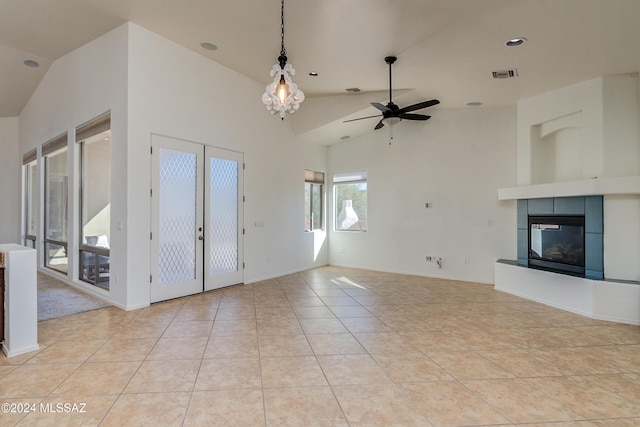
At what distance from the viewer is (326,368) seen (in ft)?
8.99

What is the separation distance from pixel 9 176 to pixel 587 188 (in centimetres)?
1233

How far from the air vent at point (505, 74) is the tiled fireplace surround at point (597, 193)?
107 centimetres

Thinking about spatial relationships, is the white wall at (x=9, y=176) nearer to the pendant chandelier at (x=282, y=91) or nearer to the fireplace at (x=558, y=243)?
the pendant chandelier at (x=282, y=91)

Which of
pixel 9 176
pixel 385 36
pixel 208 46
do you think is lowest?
pixel 9 176

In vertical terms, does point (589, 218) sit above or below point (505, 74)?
below

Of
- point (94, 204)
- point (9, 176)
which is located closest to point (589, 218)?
point (94, 204)

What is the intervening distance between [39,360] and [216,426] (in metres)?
2.08

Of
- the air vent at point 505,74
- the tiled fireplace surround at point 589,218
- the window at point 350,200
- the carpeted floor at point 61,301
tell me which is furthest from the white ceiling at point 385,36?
the carpeted floor at point 61,301

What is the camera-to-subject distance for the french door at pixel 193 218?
4.65 meters

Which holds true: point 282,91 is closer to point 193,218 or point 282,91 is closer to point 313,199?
point 193,218

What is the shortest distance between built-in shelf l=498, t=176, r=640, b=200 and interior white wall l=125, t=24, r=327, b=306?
14.7ft

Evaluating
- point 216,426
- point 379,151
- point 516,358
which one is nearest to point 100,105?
point 216,426

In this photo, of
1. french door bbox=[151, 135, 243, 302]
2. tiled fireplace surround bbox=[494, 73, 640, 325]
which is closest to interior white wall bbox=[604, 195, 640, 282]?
tiled fireplace surround bbox=[494, 73, 640, 325]

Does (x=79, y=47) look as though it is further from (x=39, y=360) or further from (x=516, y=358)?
(x=516, y=358)
